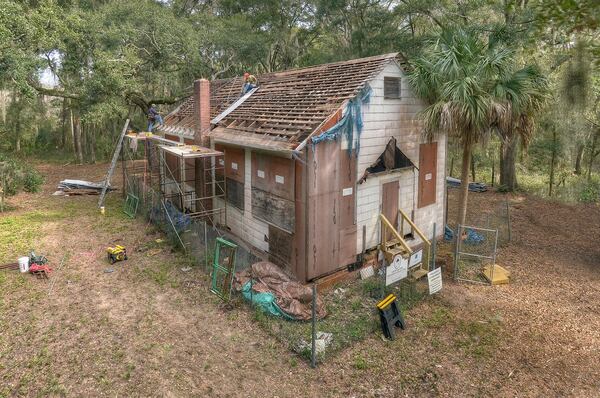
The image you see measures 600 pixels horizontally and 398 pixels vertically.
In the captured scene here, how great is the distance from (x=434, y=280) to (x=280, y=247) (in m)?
4.22

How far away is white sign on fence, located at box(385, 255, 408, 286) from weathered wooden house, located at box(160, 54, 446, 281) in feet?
5.70

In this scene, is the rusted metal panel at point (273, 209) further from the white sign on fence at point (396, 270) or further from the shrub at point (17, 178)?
the shrub at point (17, 178)

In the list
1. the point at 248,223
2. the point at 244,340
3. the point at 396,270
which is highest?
the point at 248,223

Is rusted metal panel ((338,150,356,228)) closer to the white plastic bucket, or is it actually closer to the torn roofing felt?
the torn roofing felt

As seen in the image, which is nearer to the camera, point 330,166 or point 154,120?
point 330,166

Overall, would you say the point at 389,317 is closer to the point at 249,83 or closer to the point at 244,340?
the point at 244,340

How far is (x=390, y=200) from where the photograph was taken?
12.4 meters

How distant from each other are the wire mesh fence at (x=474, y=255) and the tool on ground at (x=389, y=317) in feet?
10.9

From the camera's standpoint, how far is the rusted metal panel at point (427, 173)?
13211 mm

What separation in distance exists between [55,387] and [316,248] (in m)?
6.25

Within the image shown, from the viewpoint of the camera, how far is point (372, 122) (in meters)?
11.3

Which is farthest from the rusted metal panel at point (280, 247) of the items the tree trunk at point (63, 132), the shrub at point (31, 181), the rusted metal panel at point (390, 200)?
the tree trunk at point (63, 132)

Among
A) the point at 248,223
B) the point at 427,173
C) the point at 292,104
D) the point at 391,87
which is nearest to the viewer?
the point at 391,87

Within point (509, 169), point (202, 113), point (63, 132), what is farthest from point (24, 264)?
point (63, 132)
